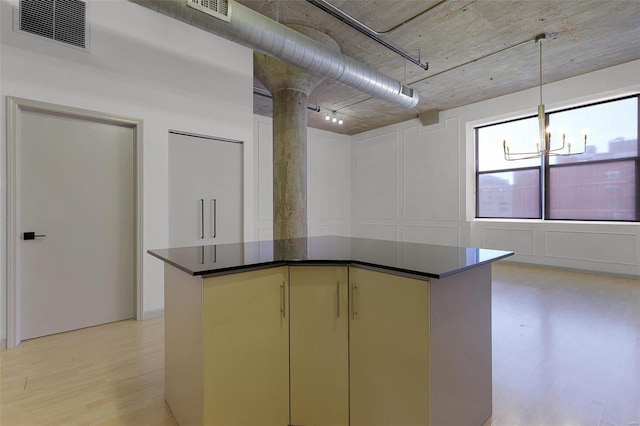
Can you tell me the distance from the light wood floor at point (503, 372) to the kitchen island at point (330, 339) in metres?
0.37

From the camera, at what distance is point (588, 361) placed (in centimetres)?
238

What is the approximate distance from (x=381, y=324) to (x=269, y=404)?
0.72 meters

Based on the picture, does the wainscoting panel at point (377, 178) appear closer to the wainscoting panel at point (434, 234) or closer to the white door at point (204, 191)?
the wainscoting panel at point (434, 234)

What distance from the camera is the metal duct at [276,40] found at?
2.47 metres

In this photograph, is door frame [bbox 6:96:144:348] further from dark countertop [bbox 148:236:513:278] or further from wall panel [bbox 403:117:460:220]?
wall panel [bbox 403:117:460:220]

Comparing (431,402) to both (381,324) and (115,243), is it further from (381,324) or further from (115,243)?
(115,243)

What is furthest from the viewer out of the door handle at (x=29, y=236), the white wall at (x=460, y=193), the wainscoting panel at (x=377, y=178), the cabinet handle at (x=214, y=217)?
the wainscoting panel at (x=377, y=178)

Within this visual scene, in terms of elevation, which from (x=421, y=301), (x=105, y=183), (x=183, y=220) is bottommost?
(x=421, y=301)

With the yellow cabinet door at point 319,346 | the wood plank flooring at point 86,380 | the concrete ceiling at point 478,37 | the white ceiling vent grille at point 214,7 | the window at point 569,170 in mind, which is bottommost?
the wood plank flooring at point 86,380

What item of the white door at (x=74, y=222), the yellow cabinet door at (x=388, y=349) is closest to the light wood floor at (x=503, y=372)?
the white door at (x=74, y=222)

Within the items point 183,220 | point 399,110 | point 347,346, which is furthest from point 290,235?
point 399,110

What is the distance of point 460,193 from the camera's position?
6.75m

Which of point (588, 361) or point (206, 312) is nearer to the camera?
point (206, 312)

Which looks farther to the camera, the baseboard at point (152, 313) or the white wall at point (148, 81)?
the baseboard at point (152, 313)
